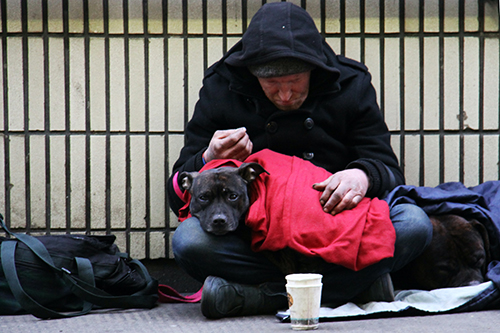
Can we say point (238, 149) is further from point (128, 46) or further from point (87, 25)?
point (87, 25)

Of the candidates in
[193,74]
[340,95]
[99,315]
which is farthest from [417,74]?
[99,315]

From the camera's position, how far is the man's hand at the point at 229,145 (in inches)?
102

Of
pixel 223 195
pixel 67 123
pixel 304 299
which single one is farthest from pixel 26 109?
pixel 304 299

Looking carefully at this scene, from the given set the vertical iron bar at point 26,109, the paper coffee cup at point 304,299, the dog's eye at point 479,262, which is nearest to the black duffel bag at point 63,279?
the vertical iron bar at point 26,109

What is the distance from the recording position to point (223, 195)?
246 cm

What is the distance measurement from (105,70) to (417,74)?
1731 millimetres

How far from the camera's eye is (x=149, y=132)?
3.21 m

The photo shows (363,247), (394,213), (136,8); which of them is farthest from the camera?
(136,8)

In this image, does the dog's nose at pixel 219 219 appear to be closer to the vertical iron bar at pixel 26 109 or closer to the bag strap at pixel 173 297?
the bag strap at pixel 173 297

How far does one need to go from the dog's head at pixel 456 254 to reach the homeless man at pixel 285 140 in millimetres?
106

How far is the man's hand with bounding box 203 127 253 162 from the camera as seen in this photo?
260cm

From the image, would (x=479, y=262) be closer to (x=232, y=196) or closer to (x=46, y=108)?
(x=232, y=196)

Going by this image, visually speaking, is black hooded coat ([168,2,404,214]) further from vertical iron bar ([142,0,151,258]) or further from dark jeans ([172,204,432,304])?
vertical iron bar ([142,0,151,258])

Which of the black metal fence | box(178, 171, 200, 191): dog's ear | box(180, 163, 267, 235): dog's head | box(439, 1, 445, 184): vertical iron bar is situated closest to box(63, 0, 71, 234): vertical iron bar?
the black metal fence
